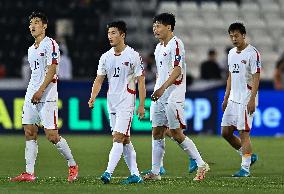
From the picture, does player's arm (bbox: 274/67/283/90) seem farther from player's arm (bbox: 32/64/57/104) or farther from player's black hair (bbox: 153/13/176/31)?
player's arm (bbox: 32/64/57/104)

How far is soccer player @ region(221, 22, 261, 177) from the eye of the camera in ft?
43.9

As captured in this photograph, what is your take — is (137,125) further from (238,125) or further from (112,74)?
(112,74)

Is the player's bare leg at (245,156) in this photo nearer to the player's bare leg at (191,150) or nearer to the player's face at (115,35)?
the player's bare leg at (191,150)

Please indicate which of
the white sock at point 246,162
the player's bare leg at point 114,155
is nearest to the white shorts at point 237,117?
the white sock at point 246,162

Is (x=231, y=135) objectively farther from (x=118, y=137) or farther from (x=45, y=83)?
(x=45, y=83)

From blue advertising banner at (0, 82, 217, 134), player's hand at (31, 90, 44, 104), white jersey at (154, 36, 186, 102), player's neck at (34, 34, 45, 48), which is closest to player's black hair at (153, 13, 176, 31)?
white jersey at (154, 36, 186, 102)

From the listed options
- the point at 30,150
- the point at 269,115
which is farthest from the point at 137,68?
the point at 269,115

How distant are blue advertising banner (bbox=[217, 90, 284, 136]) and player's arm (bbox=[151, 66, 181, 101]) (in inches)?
371

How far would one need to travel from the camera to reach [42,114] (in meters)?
12.2

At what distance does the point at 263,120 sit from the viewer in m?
21.7

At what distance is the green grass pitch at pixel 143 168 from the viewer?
36.8 feet

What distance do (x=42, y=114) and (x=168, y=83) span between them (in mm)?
1528

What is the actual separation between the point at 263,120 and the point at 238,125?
26.6ft

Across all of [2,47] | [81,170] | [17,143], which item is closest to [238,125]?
[81,170]
